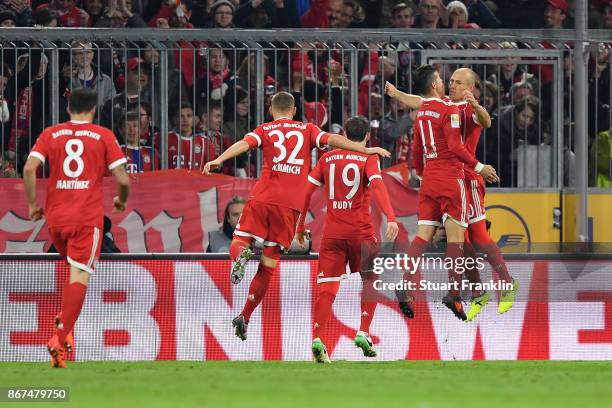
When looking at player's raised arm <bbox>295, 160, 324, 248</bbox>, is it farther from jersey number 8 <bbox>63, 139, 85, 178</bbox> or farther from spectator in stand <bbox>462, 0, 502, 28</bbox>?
spectator in stand <bbox>462, 0, 502, 28</bbox>

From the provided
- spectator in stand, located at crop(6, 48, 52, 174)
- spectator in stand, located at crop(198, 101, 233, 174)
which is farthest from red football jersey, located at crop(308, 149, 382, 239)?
spectator in stand, located at crop(6, 48, 52, 174)

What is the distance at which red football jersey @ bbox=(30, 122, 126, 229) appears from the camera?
39.9 feet

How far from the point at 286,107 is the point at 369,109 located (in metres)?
2.91

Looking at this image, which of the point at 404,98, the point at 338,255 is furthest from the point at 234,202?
the point at 404,98

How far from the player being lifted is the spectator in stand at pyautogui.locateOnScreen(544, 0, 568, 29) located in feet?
14.8

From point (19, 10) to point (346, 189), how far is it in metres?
5.47

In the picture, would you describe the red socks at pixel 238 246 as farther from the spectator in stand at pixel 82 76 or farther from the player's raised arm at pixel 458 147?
the spectator in stand at pixel 82 76

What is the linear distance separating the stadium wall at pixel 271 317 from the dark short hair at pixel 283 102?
1.52 meters

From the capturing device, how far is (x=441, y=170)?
544 inches

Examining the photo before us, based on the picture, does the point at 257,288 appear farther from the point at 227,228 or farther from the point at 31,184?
the point at 227,228

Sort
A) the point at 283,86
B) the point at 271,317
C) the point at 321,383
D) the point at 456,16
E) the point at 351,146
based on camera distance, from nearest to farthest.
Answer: the point at 321,383 → the point at 351,146 → the point at 271,317 → the point at 283,86 → the point at 456,16

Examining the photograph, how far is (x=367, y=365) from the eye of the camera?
1319cm

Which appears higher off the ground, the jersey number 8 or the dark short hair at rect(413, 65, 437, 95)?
the dark short hair at rect(413, 65, 437, 95)

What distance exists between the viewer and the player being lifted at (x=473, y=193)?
44.9 ft
